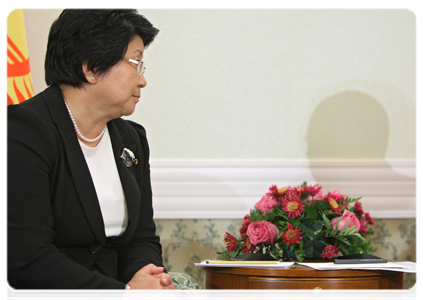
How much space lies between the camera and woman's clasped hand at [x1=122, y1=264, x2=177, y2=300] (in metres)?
1.30

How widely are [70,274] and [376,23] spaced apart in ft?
6.68

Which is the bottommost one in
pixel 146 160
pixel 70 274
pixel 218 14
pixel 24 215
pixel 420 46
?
pixel 70 274

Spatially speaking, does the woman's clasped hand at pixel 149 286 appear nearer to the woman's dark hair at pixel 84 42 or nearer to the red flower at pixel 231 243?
the red flower at pixel 231 243

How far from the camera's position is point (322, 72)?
7.58 feet

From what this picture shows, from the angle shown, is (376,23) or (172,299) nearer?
(172,299)

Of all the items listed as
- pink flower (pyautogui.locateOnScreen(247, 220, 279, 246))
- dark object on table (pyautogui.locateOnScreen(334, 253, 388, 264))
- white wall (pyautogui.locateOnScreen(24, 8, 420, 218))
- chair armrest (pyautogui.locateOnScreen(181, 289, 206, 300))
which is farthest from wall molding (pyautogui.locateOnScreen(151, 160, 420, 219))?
chair armrest (pyautogui.locateOnScreen(181, 289, 206, 300))

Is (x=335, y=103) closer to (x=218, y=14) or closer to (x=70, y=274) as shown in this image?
(x=218, y=14)

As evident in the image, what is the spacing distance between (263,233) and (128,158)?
586mm

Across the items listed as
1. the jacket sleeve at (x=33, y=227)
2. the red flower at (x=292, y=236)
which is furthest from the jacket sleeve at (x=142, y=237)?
the red flower at (x=292, y=236)

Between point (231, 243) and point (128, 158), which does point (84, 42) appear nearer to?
point (128, 158)

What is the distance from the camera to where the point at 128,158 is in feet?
5.12

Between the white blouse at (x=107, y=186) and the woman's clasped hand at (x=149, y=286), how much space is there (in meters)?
0.18

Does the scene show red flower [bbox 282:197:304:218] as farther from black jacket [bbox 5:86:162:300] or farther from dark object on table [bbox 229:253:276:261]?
black jacket [bbox 5:86:162:300]

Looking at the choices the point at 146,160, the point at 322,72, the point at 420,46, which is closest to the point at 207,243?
the point at 146,160
